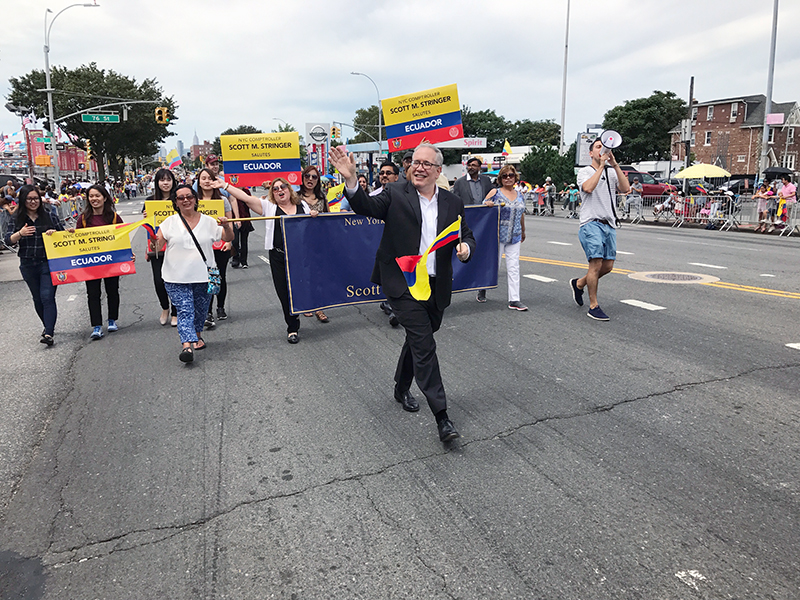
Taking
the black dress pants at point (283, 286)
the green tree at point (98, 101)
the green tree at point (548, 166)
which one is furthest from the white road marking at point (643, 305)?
the green tree at point (98, 101)

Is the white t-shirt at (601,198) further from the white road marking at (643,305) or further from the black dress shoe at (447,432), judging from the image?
the black dress shoe at (447,432)

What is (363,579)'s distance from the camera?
8.89 ft

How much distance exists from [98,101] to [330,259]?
55567 millimetres

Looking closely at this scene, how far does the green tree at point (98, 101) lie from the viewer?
53250 millimetres

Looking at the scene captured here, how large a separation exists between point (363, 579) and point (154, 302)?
24.8 feet

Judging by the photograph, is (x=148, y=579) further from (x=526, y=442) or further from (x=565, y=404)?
(x=565, y=404)

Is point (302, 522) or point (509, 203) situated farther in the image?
point (509, 203)

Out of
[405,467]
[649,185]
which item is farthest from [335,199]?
→ [649,185]

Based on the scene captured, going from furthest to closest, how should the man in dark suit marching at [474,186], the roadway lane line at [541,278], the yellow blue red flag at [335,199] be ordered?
the roadway lane line at [541,278] < the yellow blue red flag at [335,199] < the man in dark suit marching at [474,186]

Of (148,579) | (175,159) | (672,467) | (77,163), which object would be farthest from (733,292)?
(77,163)

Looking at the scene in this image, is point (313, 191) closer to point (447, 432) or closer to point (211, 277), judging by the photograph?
point (211, 277)

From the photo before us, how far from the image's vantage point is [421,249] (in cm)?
412

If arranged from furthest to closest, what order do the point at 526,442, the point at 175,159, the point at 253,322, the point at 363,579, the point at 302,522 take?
the point at 175,159 → the point at 253,322 → the point at 526,442 → the point at 302,522 → the point at 363,579

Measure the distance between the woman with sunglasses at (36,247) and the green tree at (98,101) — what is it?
49727 mm
